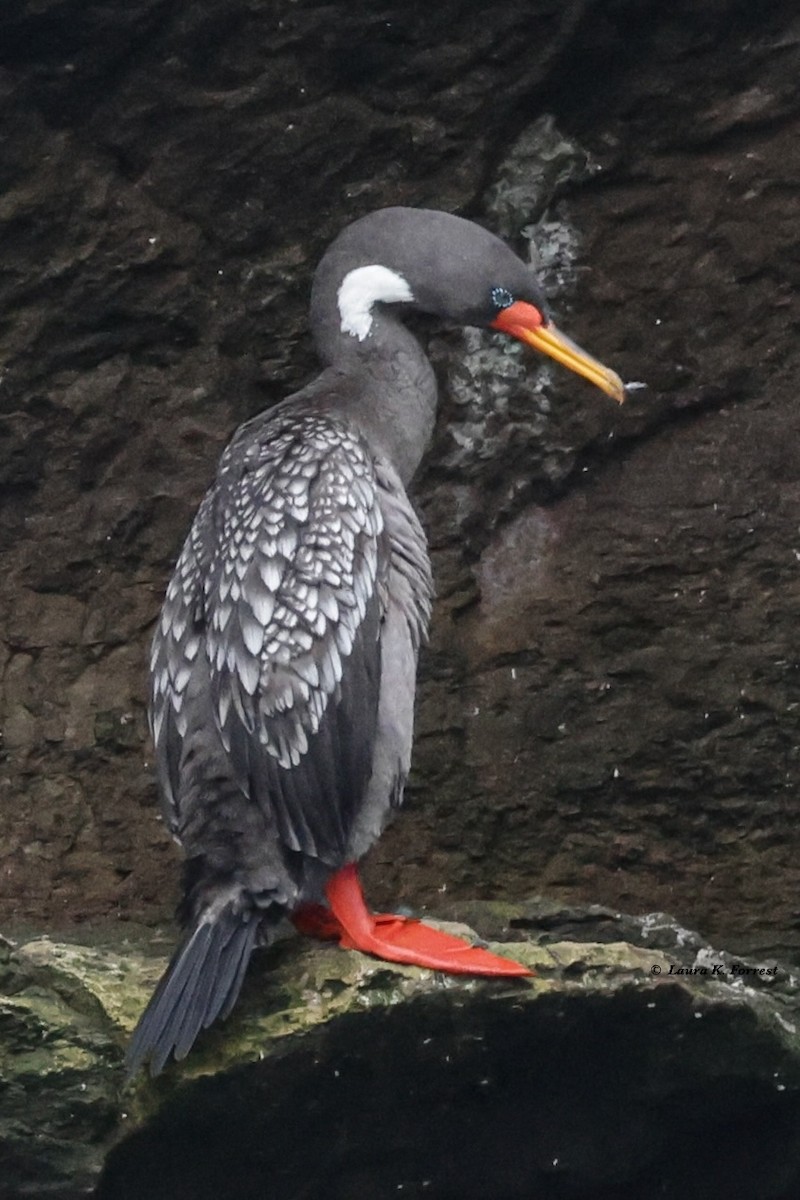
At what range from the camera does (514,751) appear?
566 centimetres

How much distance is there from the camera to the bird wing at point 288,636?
4.20 meters

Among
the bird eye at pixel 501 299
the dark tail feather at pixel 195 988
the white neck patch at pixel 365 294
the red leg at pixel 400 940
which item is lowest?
the red leg at pixel 400 940

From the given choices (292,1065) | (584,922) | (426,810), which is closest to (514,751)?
(426,810)

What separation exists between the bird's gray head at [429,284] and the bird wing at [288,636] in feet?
1.20

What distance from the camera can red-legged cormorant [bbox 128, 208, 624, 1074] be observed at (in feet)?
13.5

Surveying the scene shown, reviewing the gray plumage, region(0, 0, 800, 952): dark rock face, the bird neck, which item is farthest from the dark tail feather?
region(0, 0, 800, 952): dark rock face

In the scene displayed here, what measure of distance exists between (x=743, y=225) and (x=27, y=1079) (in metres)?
2.94

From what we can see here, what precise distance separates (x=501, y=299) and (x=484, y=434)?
902 millimetres

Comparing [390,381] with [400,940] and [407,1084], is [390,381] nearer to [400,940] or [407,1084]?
[400,940]

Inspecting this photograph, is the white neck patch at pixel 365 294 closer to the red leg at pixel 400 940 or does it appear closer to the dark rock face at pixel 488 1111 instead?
the red leg at pixel 400 940

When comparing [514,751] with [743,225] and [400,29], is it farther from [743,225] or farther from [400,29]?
[400,29]

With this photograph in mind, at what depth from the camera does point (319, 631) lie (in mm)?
4262

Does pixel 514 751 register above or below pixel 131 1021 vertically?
below
